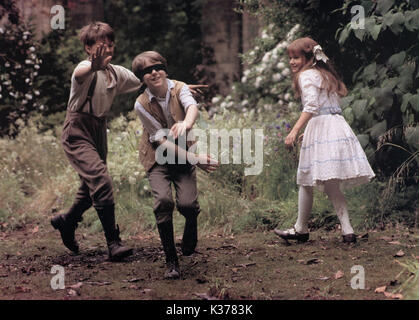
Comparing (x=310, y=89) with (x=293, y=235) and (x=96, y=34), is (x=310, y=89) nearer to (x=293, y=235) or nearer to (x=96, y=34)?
(x=293, y=235)

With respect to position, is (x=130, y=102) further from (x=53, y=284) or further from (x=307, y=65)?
(x=53, y=284)

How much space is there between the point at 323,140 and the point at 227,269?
1.30 m

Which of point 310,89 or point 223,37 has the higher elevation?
point 223,37

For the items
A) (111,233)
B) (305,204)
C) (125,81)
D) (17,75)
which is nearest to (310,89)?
(305,204)

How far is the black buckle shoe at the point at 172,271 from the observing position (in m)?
3.95

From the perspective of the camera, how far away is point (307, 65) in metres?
4.84

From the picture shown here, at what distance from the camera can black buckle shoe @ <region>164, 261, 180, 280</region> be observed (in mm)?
3949

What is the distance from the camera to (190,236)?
173 inches

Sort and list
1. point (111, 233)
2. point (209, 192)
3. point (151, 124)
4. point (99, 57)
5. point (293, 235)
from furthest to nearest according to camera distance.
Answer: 1. point (209, 192)
2. point (293, 235)
3. point (111, 233)
4. point (151, 124)
5. point (99, 57)

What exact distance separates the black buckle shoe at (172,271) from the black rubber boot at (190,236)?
1.29 ft

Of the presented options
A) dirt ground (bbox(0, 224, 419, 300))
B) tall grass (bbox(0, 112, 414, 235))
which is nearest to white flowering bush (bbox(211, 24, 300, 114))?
tall grass (bbox(0, 112, 414, 235))

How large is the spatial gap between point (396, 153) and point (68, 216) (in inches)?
123

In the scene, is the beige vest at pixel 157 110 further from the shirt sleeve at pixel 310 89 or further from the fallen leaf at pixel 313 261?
the fallen leaf at pixel 313 261
